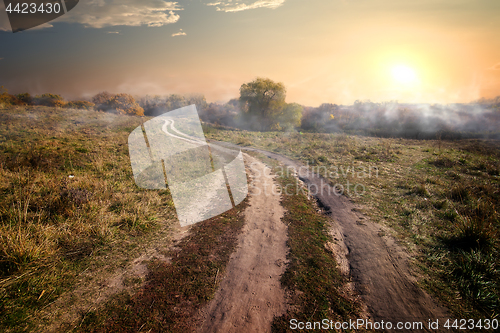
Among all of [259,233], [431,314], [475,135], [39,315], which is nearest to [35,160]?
[39,315]

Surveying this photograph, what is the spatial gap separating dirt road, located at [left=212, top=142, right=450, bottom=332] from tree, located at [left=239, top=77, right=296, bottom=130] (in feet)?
138

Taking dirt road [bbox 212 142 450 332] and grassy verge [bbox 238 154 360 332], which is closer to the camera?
grassy verge [bbox 238 154 360 332]

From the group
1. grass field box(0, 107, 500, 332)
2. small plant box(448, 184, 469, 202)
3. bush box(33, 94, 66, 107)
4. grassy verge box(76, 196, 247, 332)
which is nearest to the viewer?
grassy verge box(76, 196, 247, 332)

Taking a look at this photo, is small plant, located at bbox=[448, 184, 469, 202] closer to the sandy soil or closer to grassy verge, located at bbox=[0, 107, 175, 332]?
the sandy soil

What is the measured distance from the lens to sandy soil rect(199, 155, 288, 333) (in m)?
3.46

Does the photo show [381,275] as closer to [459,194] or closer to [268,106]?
[459,194]

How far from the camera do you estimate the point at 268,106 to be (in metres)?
47.8

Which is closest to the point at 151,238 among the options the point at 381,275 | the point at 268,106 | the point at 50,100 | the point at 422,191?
the point at 381,275

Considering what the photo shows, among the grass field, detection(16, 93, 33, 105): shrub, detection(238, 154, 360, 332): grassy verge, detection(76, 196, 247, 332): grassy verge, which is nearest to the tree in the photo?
the grass field

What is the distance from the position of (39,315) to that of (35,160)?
9380 mm

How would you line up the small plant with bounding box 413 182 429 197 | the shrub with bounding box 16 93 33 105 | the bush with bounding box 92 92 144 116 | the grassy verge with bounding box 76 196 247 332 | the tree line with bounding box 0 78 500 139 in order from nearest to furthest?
the grassy verge with bounding box 76 196 247 332, the small plant with bounding box 413 182 429 197, the tree line with bounding box 0 78 500 139, the shrub with bounding box 16 93 33 105, the bush with bounding box 92 92 144 116

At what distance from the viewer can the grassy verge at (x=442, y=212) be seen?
4.32 meters

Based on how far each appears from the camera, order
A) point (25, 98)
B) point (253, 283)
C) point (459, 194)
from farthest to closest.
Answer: point (25, 98) → point (459, 194) → point (253, 283)

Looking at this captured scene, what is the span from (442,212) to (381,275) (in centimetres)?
560
